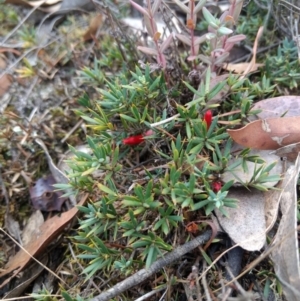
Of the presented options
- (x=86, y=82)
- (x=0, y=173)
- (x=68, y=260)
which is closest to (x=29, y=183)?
(x=0, y=173)

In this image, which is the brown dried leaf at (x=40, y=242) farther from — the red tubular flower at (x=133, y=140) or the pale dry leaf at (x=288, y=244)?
the pale dry leaf at (x=288, y=244)

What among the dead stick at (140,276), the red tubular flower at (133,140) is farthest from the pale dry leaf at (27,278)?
the red tubular flower at (133,140)

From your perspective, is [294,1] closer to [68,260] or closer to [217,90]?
[217,90]

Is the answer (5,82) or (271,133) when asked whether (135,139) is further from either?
(5,82)

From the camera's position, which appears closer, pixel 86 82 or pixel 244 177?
pixel 244 177

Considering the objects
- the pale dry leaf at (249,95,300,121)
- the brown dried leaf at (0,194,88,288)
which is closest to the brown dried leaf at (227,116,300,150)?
the pale dry leaf at (249,95,300,121)

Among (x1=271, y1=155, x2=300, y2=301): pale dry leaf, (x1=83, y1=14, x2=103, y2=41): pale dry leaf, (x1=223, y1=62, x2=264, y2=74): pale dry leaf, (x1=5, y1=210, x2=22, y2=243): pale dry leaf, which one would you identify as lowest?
(x1=271, y1=155, x2=300, y2=301): pale dry leaf

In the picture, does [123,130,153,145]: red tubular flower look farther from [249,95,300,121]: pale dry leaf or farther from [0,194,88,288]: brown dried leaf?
[249,95,300,121]: pale dry leaf
